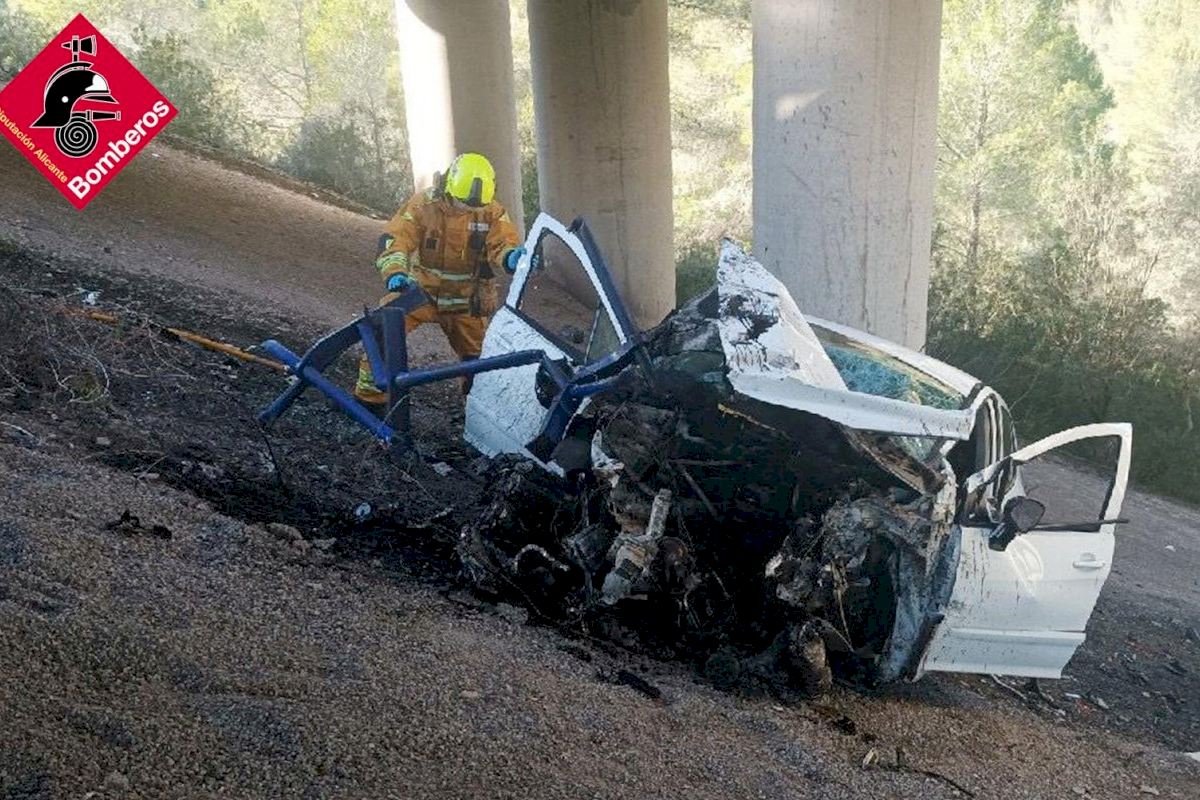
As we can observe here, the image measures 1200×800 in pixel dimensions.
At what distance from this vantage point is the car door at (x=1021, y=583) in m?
5.83

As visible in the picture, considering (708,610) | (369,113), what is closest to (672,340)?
(708,610)

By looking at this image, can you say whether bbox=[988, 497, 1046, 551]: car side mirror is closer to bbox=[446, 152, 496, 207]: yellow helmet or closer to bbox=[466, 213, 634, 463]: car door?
bbox=[466, 213, 634, 463]: car door

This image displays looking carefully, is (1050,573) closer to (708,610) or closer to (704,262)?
(708,610)

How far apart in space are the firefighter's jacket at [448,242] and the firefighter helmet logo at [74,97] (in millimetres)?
8778

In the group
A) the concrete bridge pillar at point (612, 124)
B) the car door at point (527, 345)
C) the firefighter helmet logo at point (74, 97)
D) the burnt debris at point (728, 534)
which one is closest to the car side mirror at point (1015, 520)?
the burnt debris at point (728, 534)

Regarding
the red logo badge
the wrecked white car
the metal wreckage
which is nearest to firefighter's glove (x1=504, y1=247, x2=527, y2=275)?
the metal wreckage

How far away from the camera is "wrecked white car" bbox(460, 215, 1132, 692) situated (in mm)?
5633

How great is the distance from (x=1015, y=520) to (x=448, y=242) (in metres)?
4.57

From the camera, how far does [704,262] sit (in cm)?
2222

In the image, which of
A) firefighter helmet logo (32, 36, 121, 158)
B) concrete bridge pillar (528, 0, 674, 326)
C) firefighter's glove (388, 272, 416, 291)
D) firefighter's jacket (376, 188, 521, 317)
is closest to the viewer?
firefighter's glove (388, 272, 416, 291)

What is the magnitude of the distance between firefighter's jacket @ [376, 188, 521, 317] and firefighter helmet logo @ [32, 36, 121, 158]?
8.78 m

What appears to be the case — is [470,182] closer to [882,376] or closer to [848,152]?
[848,152]

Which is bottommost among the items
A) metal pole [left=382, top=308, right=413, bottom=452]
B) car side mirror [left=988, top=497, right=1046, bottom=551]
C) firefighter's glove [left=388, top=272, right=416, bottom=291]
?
car side mirror [left=988, top=497, right=1046, bottom=551]

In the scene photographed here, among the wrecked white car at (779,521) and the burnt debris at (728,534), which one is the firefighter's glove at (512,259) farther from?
the burnt debris at (728,534)
